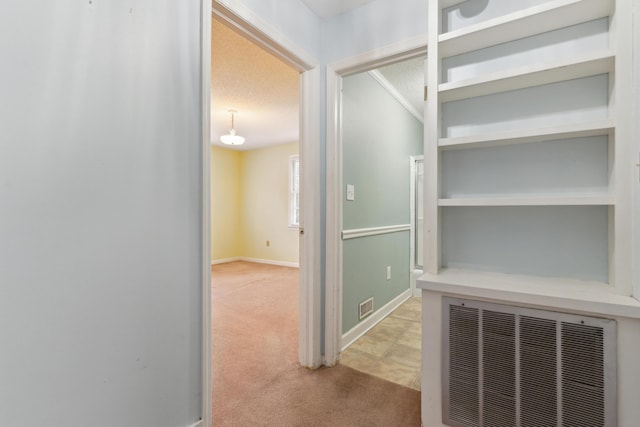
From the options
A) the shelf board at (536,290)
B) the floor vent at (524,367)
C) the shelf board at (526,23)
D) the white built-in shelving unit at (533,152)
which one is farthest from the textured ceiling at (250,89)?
the floor vent at (524,367)

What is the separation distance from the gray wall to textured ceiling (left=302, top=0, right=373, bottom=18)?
447 mm

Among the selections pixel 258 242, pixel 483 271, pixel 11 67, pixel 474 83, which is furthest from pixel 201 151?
pixel 258 242

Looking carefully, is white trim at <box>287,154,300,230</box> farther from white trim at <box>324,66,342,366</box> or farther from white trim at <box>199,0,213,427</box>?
white trim at <box>199,0,213,427</box>

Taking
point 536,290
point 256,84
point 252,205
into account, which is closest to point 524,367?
point 536,290

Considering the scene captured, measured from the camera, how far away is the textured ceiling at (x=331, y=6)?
1.85 metres

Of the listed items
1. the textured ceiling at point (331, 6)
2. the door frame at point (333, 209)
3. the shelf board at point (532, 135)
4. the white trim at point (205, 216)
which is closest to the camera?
the shelf board at point (532, 135)

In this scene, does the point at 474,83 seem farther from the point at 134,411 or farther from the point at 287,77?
the point at 287,77

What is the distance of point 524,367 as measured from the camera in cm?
113

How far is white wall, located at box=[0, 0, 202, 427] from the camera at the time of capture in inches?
32.0

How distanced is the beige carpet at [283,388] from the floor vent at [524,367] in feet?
1.32

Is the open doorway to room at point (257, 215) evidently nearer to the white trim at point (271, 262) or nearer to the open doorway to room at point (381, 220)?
the white trim at point (271, 262)

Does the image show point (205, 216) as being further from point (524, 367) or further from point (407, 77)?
point (407, 77)

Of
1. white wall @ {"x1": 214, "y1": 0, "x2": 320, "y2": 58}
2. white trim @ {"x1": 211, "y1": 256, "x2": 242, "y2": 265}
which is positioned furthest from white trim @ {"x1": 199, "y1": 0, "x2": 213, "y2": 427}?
white trim @ {"x1": 211, "y1": 256, "x2": 242, "y2": 265}

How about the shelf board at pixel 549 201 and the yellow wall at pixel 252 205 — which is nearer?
the shelf board at pixel 549 201
